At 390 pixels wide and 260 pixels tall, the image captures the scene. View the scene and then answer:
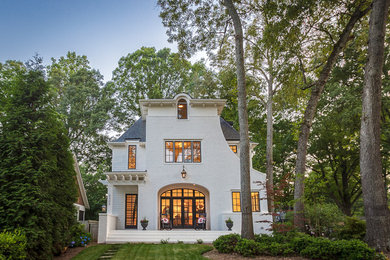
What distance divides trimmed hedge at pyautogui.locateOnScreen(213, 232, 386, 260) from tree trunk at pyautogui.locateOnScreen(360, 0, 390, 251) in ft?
3.03

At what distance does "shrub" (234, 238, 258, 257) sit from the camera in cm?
795

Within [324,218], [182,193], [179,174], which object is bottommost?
[324,218]

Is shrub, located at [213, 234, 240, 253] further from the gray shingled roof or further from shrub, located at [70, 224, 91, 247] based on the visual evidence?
the gray shingled roof

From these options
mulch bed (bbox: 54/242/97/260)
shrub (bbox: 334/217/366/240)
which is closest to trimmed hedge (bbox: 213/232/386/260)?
shrub (bbox: 334/217/366/240)

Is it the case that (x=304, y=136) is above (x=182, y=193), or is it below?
above

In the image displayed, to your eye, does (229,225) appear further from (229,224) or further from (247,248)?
(247,248)

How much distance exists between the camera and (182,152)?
1656cm

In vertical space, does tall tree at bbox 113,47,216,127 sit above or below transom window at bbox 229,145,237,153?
above

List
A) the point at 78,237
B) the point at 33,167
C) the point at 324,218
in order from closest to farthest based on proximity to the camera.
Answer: the point at 33,167, the point at 324,218, the point at 78,237

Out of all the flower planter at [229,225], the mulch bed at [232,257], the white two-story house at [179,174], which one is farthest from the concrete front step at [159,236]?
the mulch bed at [232,257]

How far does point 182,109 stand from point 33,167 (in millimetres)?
10229

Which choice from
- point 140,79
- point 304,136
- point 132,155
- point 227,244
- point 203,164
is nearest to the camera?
point 227,244

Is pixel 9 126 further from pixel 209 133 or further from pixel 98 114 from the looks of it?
pixel 98 114

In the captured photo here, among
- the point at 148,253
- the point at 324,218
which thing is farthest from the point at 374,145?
the point at 148,253
